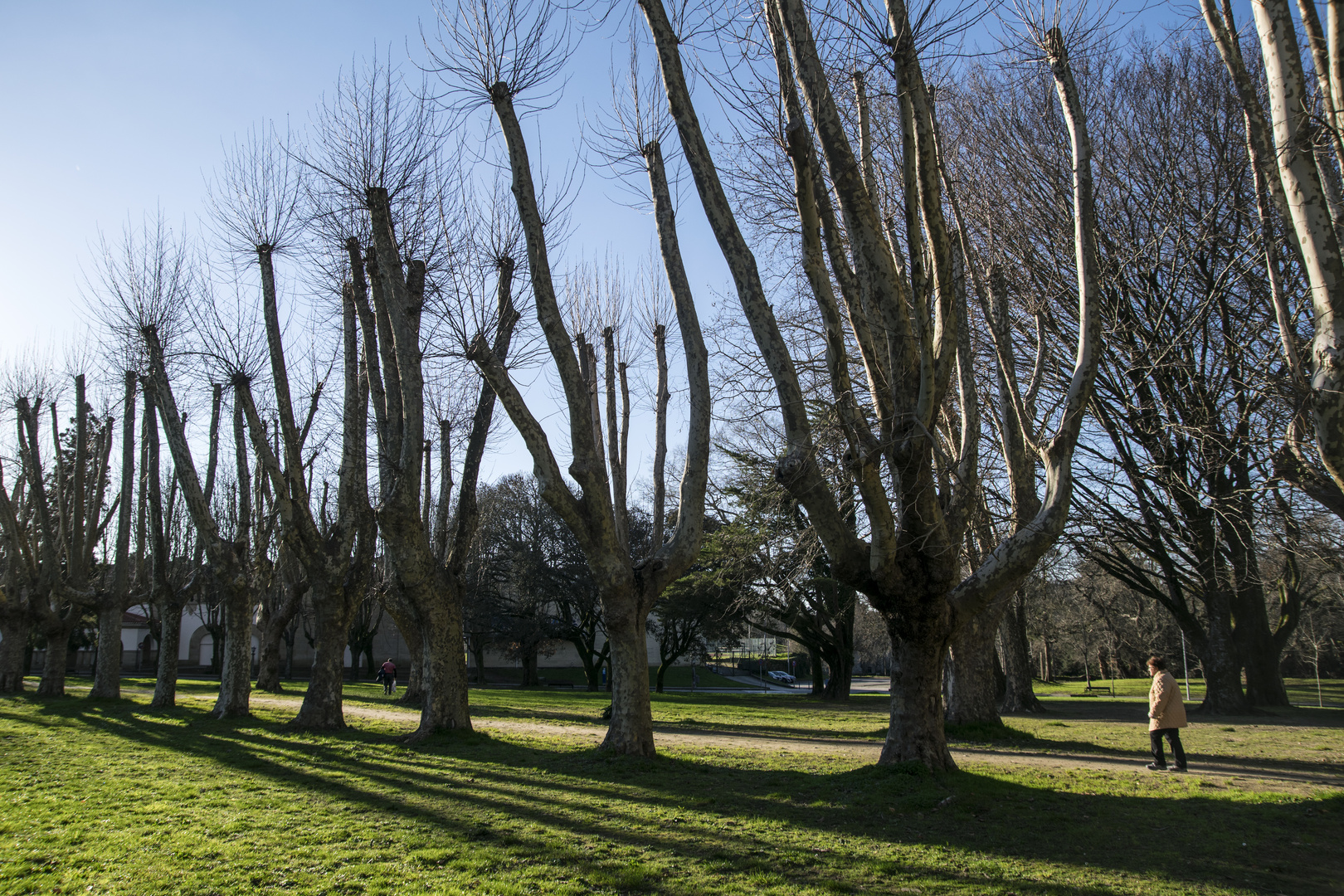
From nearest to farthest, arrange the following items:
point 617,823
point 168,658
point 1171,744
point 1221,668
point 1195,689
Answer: point 617,823 → point 1171,744 → point 168,658 → point 1221,668 → point 1195,689

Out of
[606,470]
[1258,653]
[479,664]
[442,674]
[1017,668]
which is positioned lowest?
[479,664]

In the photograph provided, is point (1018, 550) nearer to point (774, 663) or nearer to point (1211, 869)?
point (1211, 869)

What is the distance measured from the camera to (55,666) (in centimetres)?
1911

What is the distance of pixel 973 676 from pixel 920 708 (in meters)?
6.13

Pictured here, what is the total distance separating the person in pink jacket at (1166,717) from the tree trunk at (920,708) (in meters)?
3.32

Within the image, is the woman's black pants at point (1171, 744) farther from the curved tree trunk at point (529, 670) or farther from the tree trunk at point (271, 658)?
the curved tree trunk at point (529, 670)

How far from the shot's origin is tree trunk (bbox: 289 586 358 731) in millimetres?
12836

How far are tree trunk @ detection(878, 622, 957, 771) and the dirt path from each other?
5.83 feet

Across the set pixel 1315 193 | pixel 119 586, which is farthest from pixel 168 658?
pixel 1315 193

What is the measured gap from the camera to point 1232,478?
15.4 meters

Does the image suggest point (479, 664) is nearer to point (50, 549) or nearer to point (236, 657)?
point (50, 549)

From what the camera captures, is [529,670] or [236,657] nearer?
[236,657]

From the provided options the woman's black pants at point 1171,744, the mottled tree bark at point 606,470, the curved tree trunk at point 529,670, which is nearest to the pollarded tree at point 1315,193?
the woman's black pants at point 1171,744

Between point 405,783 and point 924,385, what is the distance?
6.75 metres
